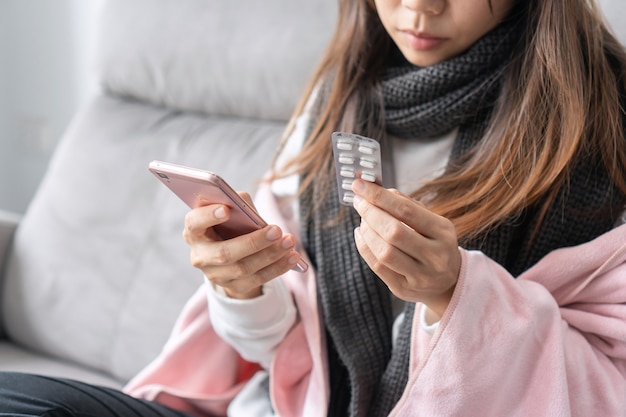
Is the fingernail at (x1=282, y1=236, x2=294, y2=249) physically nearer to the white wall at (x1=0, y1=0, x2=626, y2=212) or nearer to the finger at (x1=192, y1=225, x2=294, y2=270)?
the finger at (x1=192, y1=225, x2=294, y2=270)

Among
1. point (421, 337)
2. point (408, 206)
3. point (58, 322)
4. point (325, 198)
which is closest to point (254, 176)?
point (325, 198)

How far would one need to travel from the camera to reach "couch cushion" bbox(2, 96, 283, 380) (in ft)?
4.53

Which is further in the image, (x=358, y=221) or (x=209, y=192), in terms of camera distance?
(x=358, y=221)

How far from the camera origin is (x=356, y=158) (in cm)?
75

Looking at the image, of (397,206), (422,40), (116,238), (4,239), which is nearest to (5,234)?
(4,239)

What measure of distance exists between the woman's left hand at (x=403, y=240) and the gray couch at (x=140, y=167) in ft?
1.96

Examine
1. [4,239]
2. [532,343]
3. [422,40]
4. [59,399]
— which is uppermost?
[422,40]

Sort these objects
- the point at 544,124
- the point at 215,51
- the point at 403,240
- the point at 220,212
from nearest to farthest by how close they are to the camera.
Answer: the point at 403,240
the point at 220,212
the point at 544,124
the point at 215,51

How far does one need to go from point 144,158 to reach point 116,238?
141 millimetres

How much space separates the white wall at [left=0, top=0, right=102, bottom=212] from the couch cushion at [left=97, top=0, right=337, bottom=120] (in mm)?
522

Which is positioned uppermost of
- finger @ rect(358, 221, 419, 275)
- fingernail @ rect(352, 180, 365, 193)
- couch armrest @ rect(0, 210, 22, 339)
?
fingernail @ rect(352, 180, 365, 193)

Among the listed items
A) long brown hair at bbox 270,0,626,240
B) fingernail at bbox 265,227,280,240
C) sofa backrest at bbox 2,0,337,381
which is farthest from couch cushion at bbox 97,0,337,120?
fingernail at bbox 265,227,280,240

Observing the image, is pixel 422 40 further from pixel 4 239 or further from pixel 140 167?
pixel 4 239

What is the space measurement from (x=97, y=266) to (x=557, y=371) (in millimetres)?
849
